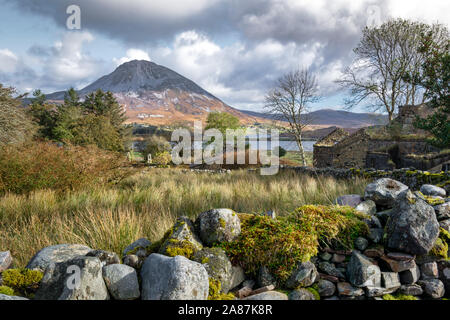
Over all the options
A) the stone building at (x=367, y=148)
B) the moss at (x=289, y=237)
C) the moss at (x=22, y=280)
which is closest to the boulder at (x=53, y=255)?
the moss at (x=22, y=280)

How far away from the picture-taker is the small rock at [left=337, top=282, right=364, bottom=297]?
2.17 metres

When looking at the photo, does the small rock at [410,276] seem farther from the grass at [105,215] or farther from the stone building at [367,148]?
the stone building at [367,148]

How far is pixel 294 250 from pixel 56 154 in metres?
8.40

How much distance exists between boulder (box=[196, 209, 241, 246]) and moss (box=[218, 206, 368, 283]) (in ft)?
0.24

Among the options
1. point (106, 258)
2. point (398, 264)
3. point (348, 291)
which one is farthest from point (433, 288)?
Result: point (106, 258)

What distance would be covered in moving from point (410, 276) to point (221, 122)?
34883 mm

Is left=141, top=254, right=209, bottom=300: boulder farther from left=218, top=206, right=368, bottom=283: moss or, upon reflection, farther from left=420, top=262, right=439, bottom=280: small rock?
left=420, top=262, right=439, bottom=280: small rock

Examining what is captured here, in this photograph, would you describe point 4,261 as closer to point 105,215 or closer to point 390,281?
point 105,215

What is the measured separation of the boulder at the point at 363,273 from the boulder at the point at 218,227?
1.06 metres

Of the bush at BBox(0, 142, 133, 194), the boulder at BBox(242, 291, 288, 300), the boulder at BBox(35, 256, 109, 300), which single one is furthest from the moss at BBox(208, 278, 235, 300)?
the bush at BBox(0, 142, 133, 194)
